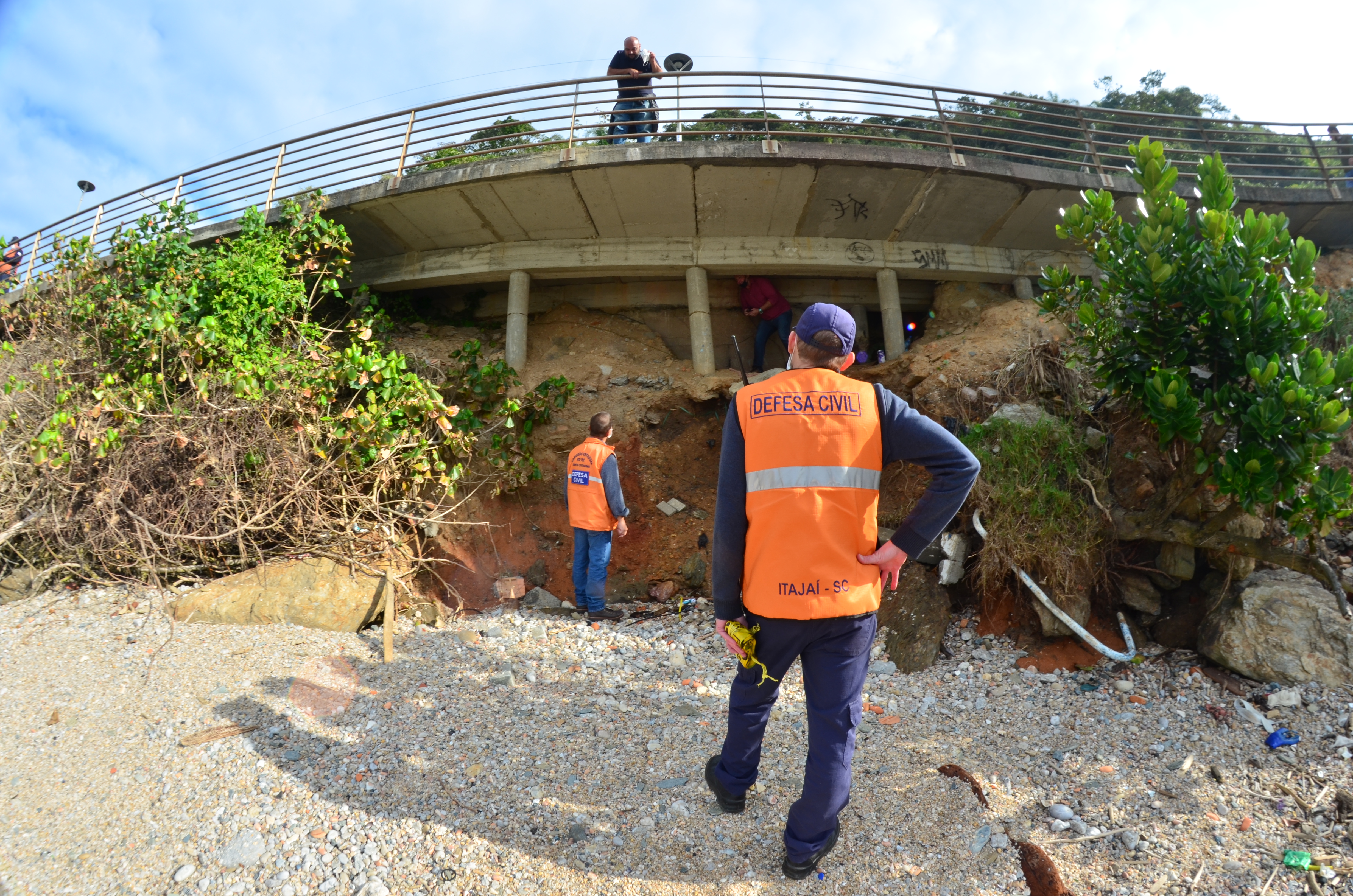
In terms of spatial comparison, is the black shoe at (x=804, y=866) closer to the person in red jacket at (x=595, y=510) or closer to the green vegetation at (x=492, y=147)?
the person in red jacket at (x=595, y=510)

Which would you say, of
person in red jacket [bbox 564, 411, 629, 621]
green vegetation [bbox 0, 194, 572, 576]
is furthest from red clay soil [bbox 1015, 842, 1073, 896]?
green vegetation [bbox 0, 194, 572, 576]

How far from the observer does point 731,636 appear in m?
2.24

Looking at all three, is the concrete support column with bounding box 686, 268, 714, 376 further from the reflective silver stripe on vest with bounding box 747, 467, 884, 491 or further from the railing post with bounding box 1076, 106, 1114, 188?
the reflective silver stripe on vest with bounding box 747, 467, 884, 491

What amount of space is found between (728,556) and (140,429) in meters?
5.70

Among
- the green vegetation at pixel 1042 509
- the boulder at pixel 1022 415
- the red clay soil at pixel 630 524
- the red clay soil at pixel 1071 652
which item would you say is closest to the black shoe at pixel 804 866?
the red clay soil at pixel 1071 652

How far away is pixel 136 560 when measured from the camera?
5.16 meters

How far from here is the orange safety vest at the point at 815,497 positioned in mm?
2105

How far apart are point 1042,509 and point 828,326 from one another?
10.3 feet

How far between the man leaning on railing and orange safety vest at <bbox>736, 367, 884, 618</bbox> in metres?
6.59

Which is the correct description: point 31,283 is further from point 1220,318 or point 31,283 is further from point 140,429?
point 1220,318

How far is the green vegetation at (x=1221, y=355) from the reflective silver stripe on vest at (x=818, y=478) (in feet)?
8.27

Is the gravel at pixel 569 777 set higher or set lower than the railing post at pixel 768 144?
lower

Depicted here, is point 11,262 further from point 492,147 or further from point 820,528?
point 820,528

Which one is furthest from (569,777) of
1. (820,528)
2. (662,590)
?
(662,590)
